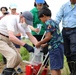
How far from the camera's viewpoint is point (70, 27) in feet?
22.5

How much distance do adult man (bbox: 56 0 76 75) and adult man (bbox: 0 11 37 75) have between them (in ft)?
2.32

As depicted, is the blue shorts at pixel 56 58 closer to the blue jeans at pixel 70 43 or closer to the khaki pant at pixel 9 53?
the blue jeans at pixel 70 43

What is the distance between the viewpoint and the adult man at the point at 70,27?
6812mm

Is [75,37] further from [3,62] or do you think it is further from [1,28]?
[3,62]

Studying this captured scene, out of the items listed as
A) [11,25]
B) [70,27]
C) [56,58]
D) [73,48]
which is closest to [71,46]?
[73,48]

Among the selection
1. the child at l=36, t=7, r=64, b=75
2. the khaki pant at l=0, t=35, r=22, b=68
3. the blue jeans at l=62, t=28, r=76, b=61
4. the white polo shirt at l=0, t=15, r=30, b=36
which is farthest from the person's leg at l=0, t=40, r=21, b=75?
the blue jeans at l=62, t=28, r=76, b=61

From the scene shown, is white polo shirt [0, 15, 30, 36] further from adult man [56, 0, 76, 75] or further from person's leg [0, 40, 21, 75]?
adult man [56, 0, 76, 75]

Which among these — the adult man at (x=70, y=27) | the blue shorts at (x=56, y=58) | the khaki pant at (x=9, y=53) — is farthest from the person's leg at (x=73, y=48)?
the khaki pant at (x=9, y=53)

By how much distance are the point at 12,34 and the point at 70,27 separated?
1271mm

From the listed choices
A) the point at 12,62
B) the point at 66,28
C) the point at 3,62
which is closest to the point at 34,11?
the point at 66,28

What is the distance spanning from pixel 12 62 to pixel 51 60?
0.82m

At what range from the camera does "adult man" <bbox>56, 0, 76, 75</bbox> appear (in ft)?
22.4

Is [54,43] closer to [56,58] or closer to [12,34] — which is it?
[56,58]

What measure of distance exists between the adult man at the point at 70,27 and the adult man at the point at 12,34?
2.32ft
